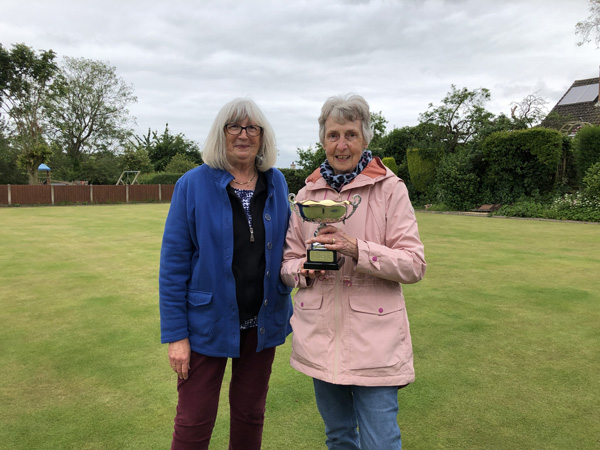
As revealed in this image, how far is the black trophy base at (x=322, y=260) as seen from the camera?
192cm

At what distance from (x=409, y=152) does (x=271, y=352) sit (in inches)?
925

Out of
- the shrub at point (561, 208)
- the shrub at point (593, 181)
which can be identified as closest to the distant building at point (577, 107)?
the shrub at point (593, 181)

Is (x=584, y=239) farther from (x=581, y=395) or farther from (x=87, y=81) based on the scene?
(x=87, y=81)

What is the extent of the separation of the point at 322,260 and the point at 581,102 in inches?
1228

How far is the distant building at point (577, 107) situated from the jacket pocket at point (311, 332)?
25756 mm

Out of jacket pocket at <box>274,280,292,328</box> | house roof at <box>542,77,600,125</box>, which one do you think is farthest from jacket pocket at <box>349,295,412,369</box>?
house roof at <box>542,77,600,125</box>

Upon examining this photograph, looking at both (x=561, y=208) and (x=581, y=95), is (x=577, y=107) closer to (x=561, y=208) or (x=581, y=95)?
(x=581, y=95)

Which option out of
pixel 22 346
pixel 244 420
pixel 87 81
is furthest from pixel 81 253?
pixel 87 81

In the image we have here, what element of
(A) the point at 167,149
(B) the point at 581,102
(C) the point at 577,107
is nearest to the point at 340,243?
(C) the point at 577,107

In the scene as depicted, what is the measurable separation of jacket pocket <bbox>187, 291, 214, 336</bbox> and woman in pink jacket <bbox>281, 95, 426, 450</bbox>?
397 mm

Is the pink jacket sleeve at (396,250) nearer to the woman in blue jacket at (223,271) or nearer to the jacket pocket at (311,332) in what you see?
the jacket pocket at (311,332)

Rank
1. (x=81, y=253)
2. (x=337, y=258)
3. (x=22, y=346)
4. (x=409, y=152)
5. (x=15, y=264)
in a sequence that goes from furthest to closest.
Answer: (x=409, y=152)
(x=81, y=253)
(x=15, y=264)
(x=22, y=346)
(x=337, y=258)

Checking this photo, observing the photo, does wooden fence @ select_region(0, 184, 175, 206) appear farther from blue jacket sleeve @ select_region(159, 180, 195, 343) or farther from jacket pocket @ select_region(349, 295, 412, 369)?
jacket pocket @ select_region(349, 295, 412, 369)

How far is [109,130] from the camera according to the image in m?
44.9
